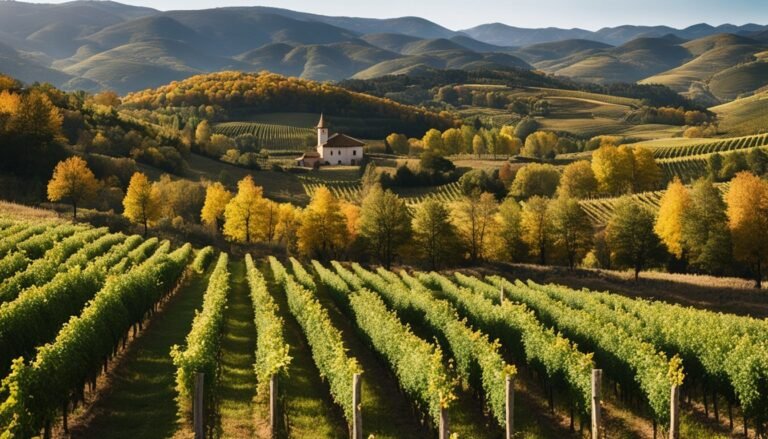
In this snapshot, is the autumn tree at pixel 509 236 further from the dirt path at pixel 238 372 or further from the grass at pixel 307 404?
the grass at pixel 307 404

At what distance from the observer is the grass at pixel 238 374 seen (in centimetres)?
1902

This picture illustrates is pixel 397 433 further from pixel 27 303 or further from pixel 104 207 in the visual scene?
pixel 104 207

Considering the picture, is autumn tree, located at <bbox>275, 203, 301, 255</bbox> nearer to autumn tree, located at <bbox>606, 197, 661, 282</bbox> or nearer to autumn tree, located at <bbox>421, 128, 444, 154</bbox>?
autumn tree, located at <bbox>606, 197, 661, 282</bbox>

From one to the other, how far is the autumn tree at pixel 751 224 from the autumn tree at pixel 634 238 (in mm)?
7086

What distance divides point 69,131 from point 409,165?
60.4 metres

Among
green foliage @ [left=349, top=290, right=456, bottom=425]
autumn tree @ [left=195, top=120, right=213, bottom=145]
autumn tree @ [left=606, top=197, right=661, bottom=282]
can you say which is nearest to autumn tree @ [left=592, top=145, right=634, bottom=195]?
autumn tree @ [left=606, top=197, right=661, bottom=282]

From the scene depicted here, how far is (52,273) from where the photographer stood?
30062 mm

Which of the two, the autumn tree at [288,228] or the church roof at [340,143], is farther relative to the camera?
the church roof at [340,143]

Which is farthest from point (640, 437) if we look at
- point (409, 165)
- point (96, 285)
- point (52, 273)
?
point (409, 165)

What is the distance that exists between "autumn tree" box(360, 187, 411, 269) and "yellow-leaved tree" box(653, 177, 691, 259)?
1007 inches

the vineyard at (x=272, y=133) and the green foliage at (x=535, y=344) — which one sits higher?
the vineyard at (x=272, y=133)

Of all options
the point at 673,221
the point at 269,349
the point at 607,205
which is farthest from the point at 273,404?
→ the point at 607,205

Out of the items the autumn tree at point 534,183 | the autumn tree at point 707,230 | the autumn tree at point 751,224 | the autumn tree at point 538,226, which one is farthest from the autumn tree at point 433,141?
the autumn tree at point 751,224

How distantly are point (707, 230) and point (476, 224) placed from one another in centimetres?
2289
